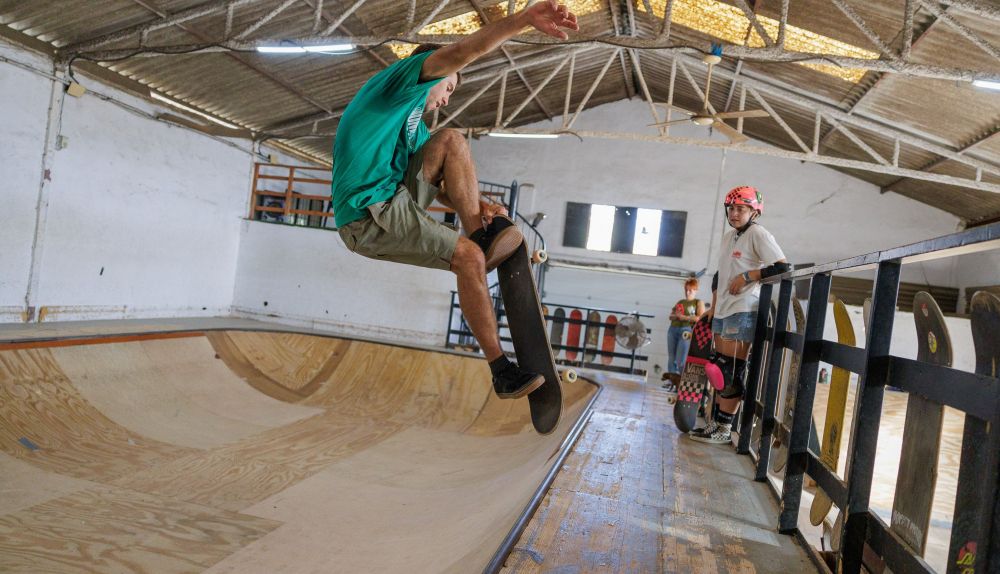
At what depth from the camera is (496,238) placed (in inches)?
94.0

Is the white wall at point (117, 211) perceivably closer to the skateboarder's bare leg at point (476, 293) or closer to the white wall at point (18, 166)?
the white wall at point (18, 166)

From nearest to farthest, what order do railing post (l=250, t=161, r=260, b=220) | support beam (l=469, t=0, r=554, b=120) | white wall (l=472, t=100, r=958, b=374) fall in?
1. support beam (l=469, t=0, r=554, b=120)
2. railing post (l=250, t=161, r=260, b=220)
3. white wall (l=472, t=100, r=958, b=374)

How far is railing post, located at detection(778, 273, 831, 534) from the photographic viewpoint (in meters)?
2.24

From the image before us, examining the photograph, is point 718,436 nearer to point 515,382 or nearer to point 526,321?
point 526,321

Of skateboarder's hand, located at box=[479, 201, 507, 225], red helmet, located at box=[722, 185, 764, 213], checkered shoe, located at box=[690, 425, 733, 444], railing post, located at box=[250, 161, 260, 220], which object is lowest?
checkered shoe, located at box=[690, 425, 733, 444]

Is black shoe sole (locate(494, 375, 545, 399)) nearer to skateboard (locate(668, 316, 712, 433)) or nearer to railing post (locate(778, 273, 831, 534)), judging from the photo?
railing post (locate(778, 273, 831, 534))

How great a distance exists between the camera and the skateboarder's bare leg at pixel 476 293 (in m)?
2.32

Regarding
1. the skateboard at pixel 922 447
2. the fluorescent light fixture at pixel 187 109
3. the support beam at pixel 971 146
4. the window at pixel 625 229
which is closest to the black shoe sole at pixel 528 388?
the skateboard at pixel 922 447

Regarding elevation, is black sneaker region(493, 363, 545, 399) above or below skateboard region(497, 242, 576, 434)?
below

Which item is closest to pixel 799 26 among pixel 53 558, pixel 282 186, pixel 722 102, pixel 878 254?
pixel 722 102

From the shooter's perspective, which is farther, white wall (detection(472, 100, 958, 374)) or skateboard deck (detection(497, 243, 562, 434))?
white wall (detection(472, 100, 958, 374))

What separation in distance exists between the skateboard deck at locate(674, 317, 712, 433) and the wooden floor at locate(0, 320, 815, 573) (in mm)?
153

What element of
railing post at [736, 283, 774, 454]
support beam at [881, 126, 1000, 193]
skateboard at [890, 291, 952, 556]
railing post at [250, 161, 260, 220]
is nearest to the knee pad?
railing post at [736, 283, 774, 454]

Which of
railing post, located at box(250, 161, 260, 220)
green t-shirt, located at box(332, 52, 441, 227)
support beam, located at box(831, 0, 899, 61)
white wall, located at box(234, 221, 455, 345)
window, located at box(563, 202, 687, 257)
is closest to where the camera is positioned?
green t-shirt, located at box(332, 52, 441, 227)
